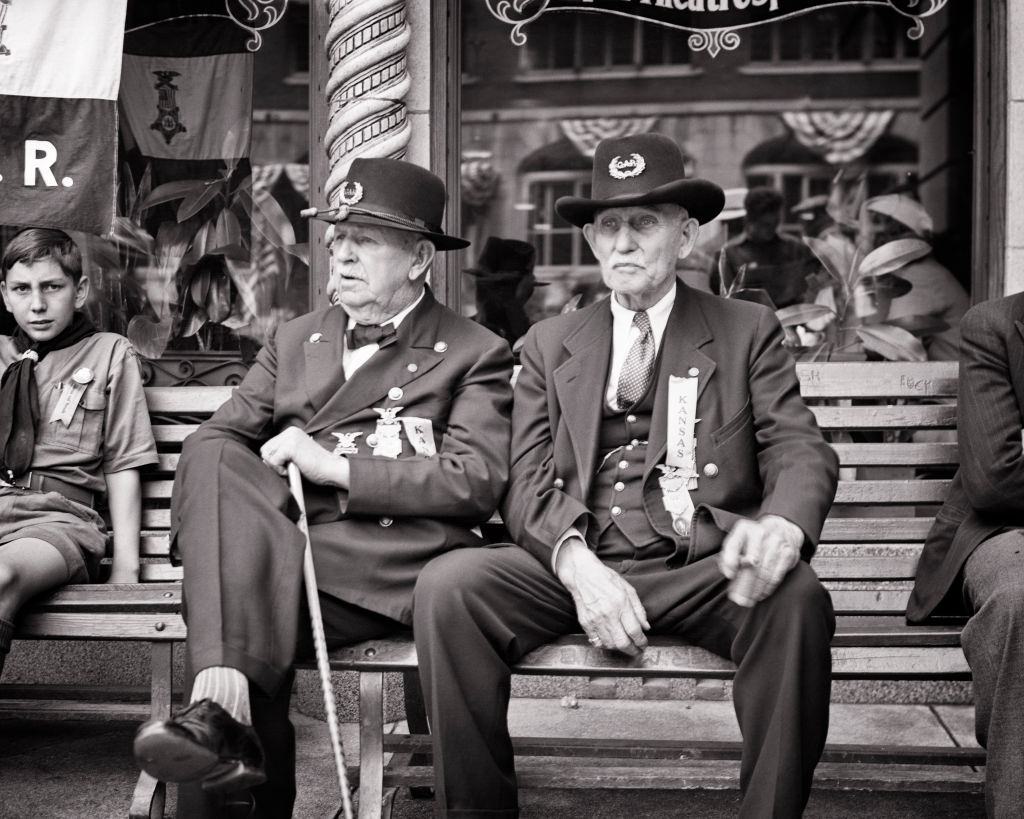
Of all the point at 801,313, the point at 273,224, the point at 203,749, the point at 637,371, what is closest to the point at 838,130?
the point at 801,313

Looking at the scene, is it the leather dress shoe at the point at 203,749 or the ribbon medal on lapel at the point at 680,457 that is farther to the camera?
the ribbon medal on lapel at the point at 680,457

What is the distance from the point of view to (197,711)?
9.60 ft

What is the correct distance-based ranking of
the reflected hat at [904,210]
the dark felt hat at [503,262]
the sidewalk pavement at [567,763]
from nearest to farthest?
the sidewalk pavement at [567,763] < the dark felt hat at [503,262] < the reflected hat at [904,210]

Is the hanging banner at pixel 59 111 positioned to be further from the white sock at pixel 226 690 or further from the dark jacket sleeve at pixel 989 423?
the dark jacket sleeve at pixel 989 423

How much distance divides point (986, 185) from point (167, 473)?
11.1 feet

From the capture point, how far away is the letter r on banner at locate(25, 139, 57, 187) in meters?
5.08

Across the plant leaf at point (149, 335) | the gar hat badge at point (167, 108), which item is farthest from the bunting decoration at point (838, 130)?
the plant leaf at point (149, 335)

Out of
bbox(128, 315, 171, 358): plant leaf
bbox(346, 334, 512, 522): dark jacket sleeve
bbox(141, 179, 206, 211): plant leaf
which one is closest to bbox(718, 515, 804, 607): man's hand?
bbox(346, 334, 512, 522): dark jacket sleeve

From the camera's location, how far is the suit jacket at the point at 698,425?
3.49 meters

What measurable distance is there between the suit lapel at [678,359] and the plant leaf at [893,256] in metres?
3.56

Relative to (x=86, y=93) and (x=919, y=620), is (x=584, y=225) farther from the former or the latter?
(x=86, y=93)

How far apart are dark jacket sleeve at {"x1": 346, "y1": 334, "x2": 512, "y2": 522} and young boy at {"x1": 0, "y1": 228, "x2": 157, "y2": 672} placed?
122 centimetres

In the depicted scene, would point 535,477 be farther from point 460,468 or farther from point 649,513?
point 649,513

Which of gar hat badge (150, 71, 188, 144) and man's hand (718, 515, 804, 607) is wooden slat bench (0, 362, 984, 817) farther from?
gar hat badge (150, 71, 188, 144)
